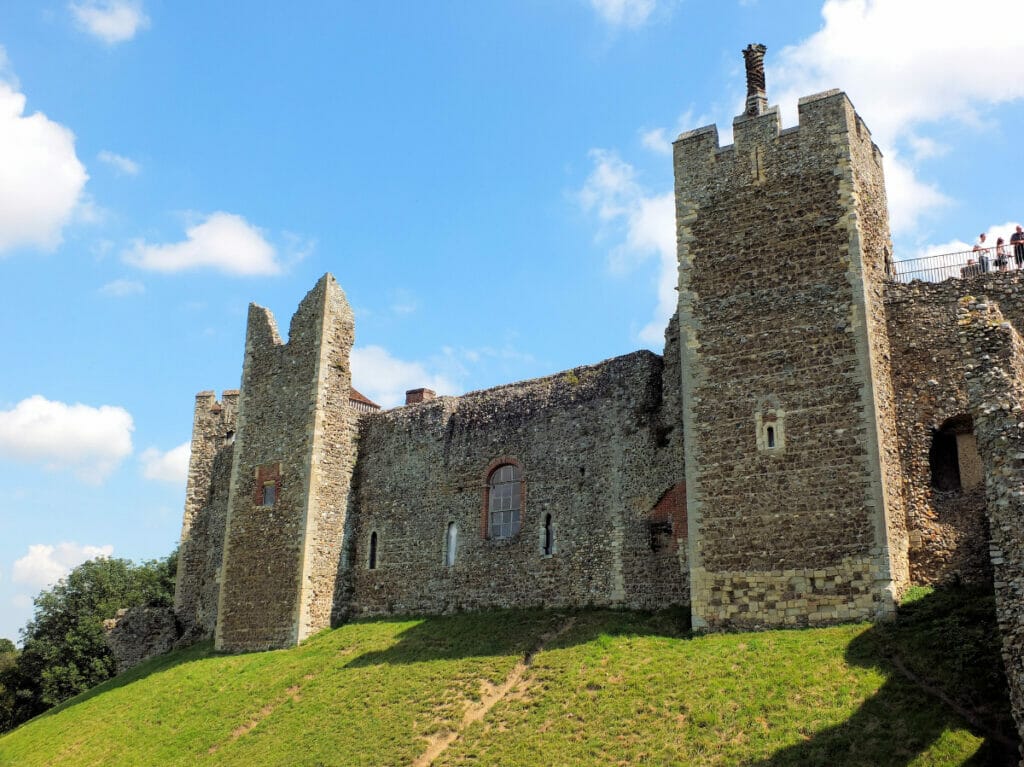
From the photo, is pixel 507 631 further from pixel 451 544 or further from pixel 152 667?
pixel 152 667

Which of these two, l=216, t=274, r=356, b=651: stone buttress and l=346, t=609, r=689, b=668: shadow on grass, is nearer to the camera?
l=346, t=609, r=689, b=668: shadow on grass

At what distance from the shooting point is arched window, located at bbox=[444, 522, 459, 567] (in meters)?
27.3

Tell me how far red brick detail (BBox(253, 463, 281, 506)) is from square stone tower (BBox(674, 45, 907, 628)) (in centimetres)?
1344

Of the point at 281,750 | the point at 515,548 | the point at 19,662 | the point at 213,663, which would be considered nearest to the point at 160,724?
the point at 213,663

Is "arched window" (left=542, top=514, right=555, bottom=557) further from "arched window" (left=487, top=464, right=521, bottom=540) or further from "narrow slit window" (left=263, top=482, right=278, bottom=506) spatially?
"narrow slit window" (left=263, top=482, right=278, bottom=506)

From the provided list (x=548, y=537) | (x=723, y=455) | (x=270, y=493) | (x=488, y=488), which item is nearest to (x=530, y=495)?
(x=548, y=537)

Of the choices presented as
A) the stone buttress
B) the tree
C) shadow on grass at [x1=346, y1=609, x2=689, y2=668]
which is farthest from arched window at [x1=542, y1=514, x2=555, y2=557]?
the tree

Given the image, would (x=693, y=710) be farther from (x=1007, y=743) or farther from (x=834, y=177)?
(x=834, y=177)

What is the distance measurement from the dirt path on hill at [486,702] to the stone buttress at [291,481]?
8357mm

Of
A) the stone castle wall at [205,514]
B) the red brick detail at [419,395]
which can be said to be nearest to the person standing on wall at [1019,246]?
the red brick detail at [419,395]

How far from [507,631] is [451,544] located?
4577mm

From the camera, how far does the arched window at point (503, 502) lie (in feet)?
87.5

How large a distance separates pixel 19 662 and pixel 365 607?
26989mm

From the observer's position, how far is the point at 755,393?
20.7m
